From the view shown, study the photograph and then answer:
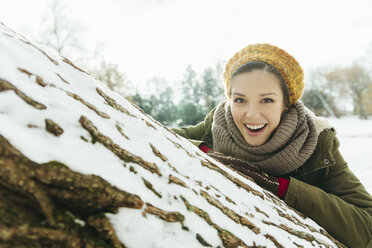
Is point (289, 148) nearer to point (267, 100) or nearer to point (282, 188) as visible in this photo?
point (282, 188)

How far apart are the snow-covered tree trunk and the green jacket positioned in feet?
1.83

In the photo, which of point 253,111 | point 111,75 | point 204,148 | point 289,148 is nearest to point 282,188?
point 289,148

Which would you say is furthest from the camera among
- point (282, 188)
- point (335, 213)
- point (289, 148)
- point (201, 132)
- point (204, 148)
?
point (201, 132)

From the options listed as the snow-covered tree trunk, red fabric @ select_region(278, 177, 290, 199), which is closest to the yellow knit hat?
red fabric @ select_region(278, 177, 290, 199)

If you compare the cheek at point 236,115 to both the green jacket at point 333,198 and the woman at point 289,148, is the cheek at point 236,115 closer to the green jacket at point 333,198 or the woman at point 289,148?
the woman at point 289,148

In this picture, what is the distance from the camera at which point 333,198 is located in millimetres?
1382

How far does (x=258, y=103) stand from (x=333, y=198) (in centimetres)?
86

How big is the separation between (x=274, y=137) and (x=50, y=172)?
1567 millimetres

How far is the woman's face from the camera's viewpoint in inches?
62.6

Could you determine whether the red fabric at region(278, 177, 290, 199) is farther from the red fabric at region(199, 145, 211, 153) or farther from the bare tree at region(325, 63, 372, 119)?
the bare tree at region(325, 63, 372, 119)

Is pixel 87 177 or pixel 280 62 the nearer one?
pixel 87 177

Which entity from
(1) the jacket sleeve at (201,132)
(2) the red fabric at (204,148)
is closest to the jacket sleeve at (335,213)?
(2) the red fabric at (204,148)

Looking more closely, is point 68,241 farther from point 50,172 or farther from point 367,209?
point 367,209

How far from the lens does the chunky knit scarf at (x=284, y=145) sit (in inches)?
61.0
